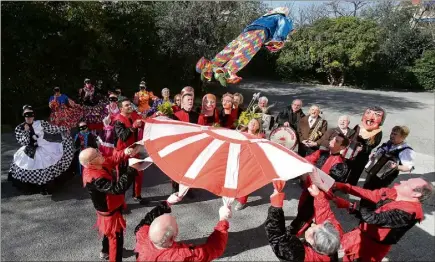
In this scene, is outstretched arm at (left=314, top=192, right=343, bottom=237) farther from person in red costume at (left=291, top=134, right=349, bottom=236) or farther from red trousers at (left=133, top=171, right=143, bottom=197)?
red trousers at (left=133, top=171, right=143, bottom=197)

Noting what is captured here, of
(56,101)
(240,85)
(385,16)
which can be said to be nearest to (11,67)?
(56,101)

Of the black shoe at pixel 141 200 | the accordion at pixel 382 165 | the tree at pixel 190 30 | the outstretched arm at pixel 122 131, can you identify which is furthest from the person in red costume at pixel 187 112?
the tree at pixel 190 30

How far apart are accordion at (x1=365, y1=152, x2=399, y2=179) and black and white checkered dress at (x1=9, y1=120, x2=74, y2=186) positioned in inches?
205

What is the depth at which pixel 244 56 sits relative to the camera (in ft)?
35.6

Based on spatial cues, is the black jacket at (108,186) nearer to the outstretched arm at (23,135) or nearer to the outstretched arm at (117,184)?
the outstretched arm at (117,184)

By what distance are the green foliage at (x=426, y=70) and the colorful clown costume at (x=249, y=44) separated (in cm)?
1555

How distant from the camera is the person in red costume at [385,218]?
3049mm

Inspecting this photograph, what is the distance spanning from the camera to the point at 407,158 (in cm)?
494

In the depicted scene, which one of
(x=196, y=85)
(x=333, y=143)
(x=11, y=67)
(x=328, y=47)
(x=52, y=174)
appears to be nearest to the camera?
(x=333, y=143)

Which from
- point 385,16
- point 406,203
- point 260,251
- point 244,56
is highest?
point 385,16

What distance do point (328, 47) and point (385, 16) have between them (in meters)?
6.14

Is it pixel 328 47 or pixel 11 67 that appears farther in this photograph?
pixel 328 47

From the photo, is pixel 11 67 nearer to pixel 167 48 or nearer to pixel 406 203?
pixel 167 48

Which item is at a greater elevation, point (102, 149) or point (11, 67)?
point (11, 67)
